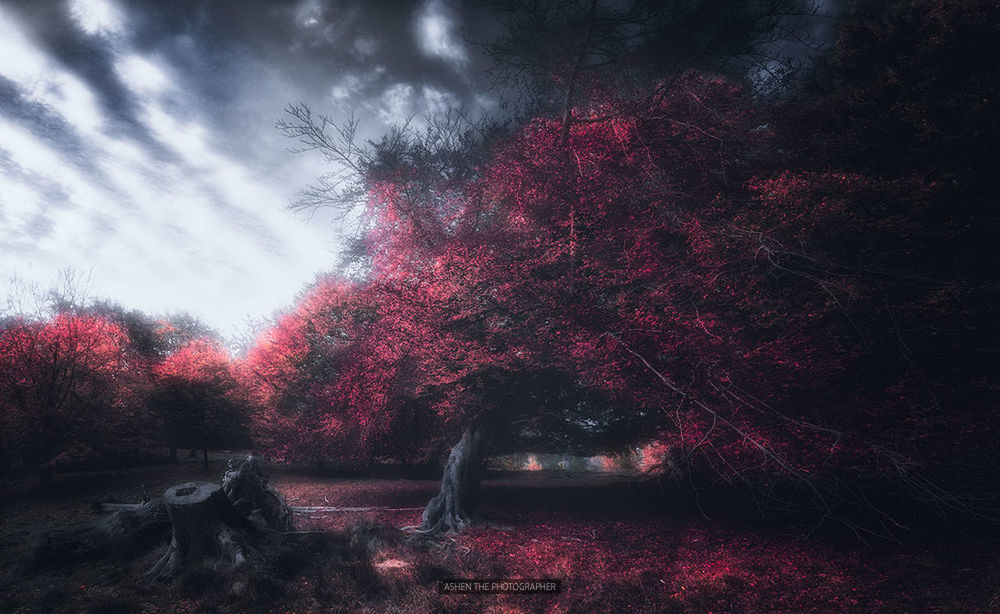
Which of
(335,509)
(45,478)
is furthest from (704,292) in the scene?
(45,478)

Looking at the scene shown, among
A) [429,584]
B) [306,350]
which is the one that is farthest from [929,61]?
[306,350]

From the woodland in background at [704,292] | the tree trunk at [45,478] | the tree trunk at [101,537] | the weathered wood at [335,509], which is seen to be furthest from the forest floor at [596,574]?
the tree trunk at [45,478]

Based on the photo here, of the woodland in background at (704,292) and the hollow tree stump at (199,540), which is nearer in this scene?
the hollow tree stump at (199,540)

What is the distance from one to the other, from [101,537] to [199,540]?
2778mm

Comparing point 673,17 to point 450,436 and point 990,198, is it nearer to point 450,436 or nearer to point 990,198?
point 990,198

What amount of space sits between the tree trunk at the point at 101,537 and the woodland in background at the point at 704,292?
5.92 meters

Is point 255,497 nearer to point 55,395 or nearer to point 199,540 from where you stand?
point 199,540

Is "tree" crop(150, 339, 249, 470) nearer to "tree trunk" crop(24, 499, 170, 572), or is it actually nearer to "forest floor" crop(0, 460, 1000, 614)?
"forest floor" crop(0, 460, 1000, 614)

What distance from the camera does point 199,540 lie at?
7547 millimetres

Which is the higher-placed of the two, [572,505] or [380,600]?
[380,600]

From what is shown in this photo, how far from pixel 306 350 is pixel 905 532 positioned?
2561 centimetres

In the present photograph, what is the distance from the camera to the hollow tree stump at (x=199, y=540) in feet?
23.9

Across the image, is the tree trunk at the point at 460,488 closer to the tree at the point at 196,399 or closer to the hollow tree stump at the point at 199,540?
the hollow tree stump at the point at 199,540

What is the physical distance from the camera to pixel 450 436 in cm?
1898
